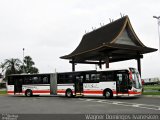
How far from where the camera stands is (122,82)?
2397cm

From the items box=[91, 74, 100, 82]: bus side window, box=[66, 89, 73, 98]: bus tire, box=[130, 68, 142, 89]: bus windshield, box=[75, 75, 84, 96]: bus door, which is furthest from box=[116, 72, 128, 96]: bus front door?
box=[66, 89, 73, 98]: bus tire

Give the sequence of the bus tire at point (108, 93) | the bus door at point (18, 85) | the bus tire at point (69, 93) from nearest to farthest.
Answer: the bus tire at point (108, 93)
the bus tire at point (69, 93)
the bus door at point (18, 85)

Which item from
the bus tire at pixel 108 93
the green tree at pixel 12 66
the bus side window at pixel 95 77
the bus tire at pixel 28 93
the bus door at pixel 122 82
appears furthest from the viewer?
the green tree at pixel 12 66

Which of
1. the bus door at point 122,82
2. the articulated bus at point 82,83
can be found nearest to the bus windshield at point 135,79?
the articulated bus at point 82,83

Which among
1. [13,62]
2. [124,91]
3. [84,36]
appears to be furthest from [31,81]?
A: [13,62]

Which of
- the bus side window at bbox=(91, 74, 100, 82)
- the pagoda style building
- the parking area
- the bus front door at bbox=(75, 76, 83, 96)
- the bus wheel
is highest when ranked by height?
the pagoda style building

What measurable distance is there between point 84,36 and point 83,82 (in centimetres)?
2190

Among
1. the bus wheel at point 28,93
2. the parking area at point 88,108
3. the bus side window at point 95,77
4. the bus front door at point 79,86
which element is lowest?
the parking area at point 88,108

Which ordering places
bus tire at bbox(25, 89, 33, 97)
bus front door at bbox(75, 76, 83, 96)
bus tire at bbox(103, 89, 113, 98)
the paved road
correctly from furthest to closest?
bus tire at bbox(25, 89, 33, 97) < bus front door at bbox(75, 76, 83, 96) < bus tire at bbox(103, 89, 113, 98) < the paved road

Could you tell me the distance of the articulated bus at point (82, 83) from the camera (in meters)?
23.9

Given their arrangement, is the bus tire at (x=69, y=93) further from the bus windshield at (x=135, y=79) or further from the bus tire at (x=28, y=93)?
the bus windshield at (x=135, y=79)

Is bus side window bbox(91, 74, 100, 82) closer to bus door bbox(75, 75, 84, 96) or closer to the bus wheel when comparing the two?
bus door bbox(75, 75, 84, 96)

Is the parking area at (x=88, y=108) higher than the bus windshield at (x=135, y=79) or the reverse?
the reverse

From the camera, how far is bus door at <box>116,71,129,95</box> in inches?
933
